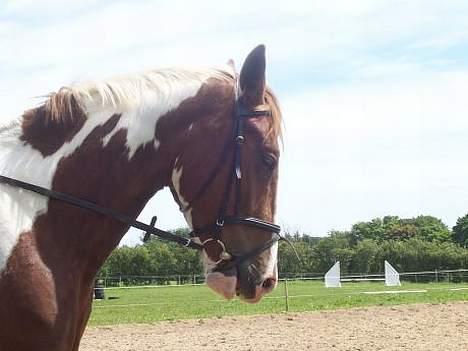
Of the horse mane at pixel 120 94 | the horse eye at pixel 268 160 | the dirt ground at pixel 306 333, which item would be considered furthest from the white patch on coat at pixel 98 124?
the dirt ground at pixel 306 333

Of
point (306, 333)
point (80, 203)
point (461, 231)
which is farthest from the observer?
point (461, 231)

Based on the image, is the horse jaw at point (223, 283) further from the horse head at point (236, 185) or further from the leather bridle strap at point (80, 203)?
the leather bridle strap at point (80, 203)

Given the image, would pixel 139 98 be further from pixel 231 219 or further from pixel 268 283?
pixel 268 283

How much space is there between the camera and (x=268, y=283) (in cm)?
298

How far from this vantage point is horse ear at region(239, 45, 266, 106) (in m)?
2.97

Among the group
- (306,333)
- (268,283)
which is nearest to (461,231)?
(306,333)

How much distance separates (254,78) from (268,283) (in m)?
0.92

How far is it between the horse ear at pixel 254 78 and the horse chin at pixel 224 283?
2.57 ft

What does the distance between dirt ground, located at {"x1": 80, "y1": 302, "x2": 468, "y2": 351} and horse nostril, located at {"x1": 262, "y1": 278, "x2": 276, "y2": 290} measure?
10.00m

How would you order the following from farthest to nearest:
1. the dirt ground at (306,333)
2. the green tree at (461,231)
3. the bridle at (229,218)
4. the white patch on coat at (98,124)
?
the green tree at (461,231) → the dirt ground at (306,333) → the bridle at (229,218) → the white patch on coat at (98,124)

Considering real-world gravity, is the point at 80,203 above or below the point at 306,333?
above

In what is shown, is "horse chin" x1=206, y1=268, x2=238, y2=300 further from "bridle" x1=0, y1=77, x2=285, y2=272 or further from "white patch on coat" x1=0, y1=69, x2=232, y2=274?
"white patch on coat" x1=0, y1=69, x2=232, y2=274

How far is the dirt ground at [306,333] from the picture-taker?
12.9 metres

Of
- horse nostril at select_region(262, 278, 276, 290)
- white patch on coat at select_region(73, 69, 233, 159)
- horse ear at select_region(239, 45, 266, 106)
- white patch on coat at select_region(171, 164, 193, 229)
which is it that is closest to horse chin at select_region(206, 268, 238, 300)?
horse nostril at select_region(262, 278, 276, 290)
